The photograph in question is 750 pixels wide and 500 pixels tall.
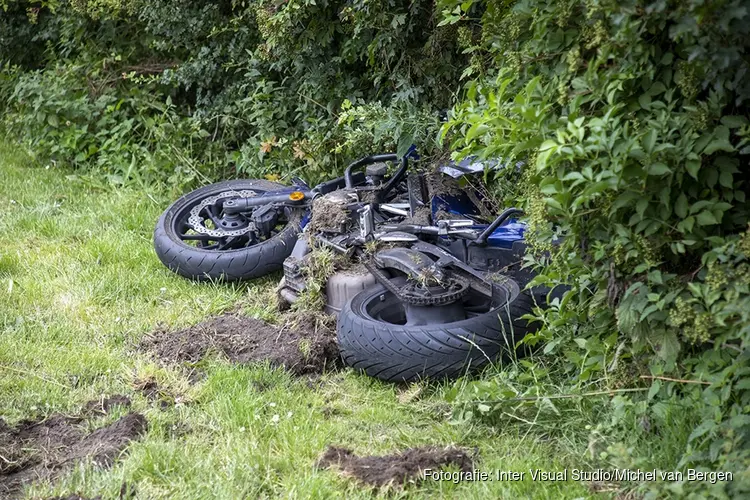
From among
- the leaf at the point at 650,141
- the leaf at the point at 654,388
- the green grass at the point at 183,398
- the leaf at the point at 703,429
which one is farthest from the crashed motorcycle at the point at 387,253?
the leaf at the point at 650,141

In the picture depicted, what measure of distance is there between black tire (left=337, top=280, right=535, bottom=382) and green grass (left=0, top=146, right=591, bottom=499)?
5.3 inches

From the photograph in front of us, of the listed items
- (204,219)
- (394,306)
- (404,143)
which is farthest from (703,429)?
(204,219)

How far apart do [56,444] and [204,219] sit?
9.04 ft

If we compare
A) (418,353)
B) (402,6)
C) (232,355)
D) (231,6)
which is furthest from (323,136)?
(418,353)

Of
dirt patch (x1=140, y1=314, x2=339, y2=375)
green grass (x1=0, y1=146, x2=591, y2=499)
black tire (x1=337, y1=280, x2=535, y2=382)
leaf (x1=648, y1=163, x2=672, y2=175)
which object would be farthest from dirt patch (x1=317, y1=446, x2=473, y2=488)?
leaf (x1=648, y1=163, x2=672, y2=175)

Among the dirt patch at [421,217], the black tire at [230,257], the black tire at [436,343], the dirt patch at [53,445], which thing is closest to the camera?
the dirt patch at [53,445]

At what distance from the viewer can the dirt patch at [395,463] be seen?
3734mm

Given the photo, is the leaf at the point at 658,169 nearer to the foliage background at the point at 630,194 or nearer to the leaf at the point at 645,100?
the foliage background at the point at 630,194

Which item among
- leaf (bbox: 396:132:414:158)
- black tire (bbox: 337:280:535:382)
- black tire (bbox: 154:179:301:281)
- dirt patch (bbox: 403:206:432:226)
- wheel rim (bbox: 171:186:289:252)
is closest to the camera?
black tire (bbox: 337:280:535:382)

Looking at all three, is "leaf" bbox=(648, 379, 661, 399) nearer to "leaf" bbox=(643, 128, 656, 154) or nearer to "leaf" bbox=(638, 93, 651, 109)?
"leaf" bbox=(643, 128, 656, 154)

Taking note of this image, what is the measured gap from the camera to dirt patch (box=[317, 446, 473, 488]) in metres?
3.73

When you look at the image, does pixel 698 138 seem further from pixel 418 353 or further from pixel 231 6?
pixel 231 6

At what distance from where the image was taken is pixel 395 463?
3.83m

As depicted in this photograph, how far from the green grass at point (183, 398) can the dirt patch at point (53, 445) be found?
9 cm
